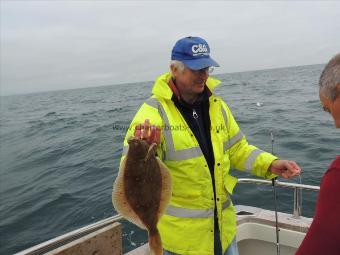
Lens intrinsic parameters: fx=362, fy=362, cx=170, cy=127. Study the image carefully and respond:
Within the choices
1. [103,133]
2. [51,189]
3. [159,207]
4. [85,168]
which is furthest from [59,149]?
[159,207]

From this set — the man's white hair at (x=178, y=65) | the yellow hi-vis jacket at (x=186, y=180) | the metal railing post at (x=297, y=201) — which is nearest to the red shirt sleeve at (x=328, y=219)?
the yellow hi-vis jacket at (x=186, y=180)

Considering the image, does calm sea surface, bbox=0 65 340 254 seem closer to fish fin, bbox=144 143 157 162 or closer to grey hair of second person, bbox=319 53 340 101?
fish fin, bbox=144 143 157 162

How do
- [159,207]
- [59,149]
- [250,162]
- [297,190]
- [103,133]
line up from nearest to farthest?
1. [159,207]
2. [250,162]
3. [297,190]
4. [59,149]
5. [103,133]

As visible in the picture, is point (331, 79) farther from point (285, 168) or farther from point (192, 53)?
point (285, 168)

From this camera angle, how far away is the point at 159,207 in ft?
8.11

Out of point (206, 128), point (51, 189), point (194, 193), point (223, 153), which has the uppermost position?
point (206, 128)

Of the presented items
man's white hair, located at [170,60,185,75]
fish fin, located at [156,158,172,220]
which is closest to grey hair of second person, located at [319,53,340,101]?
fish fin, located at [156,158,172,220]

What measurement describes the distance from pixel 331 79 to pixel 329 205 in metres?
0.54

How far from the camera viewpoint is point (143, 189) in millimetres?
2406

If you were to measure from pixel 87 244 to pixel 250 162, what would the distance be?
5.51 feet

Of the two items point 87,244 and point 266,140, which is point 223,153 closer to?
point 87,244

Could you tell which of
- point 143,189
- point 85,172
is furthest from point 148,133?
point 85,172

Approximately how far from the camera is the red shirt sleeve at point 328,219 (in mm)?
1410

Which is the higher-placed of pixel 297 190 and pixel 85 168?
pixel 297 190
